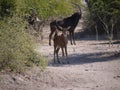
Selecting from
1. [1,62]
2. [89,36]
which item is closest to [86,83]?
[1,62]

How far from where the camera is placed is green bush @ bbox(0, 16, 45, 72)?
43.4 feet

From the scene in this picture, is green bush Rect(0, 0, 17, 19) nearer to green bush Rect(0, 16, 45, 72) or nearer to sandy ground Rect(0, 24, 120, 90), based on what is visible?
green bush Rect(0, 16, 45, 72)

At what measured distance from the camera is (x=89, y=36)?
111ft

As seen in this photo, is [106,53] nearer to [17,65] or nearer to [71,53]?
[71,53]

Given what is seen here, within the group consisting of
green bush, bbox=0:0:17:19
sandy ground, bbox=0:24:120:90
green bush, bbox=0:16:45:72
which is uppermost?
green bush, bbox=0:0:17:19

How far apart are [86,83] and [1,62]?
2.91 metres

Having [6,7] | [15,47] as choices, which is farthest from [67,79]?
[6,7]

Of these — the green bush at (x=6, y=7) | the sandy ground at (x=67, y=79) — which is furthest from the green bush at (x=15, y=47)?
the green bush at (x=6, y=7)

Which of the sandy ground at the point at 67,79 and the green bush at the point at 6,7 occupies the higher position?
the green bush at the point at 6,7

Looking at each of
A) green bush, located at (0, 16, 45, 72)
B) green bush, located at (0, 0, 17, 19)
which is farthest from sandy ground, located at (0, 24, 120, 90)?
green bush, located at (0, 0, 17, 19)

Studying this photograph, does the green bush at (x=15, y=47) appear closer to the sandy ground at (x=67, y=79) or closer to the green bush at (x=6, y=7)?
the sandy ground at (x=67, y=79)

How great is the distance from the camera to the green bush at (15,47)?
13242 mm

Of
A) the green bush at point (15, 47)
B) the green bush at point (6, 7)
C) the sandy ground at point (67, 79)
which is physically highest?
the green bush at point (6, 7)

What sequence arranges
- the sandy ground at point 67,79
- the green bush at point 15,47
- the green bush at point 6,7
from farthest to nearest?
the green bush at point 6,7
the green bush at point 15,47
the sandy ground at point 67,79
